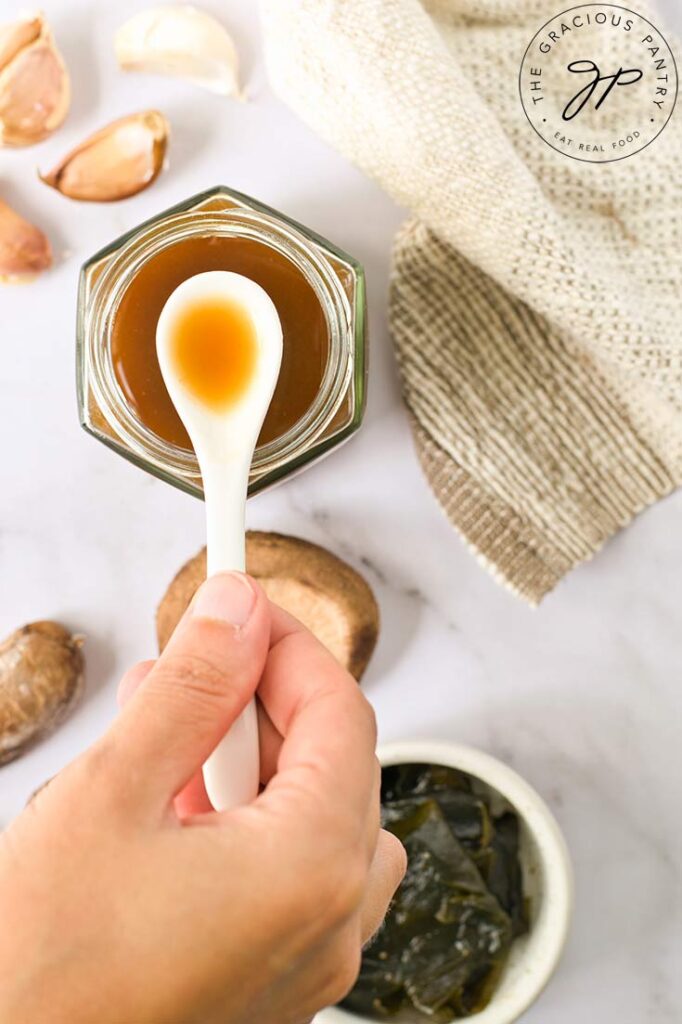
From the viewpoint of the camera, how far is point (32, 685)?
2.43ft

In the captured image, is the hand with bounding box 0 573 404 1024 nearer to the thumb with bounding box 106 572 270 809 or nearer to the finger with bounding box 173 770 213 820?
the thumb with bounding box 106 572 270 809

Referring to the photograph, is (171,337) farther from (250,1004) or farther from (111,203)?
(250,1004)

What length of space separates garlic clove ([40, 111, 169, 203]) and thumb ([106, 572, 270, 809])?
0.38 meters

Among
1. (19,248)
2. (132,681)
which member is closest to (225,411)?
(132,681)

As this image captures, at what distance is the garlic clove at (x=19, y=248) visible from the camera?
74 centimetres

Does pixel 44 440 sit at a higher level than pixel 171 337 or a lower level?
lower

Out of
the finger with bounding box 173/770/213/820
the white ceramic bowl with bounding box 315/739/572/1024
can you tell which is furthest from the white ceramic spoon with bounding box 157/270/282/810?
the white ceramic bowl with bounding box 315/739/572/1024

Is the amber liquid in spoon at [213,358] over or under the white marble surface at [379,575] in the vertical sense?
over

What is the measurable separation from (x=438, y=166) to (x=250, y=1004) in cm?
49

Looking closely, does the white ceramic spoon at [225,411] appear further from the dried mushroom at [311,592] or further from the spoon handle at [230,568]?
the dried mushroom at [311,592]

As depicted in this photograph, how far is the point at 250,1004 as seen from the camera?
42 centimetres

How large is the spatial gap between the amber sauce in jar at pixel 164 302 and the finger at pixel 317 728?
5.7 inches

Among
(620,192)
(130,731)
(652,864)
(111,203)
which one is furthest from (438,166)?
(652,864)

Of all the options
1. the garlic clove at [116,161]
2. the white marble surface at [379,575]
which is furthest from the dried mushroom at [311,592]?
the garlic clove at [116,161]
